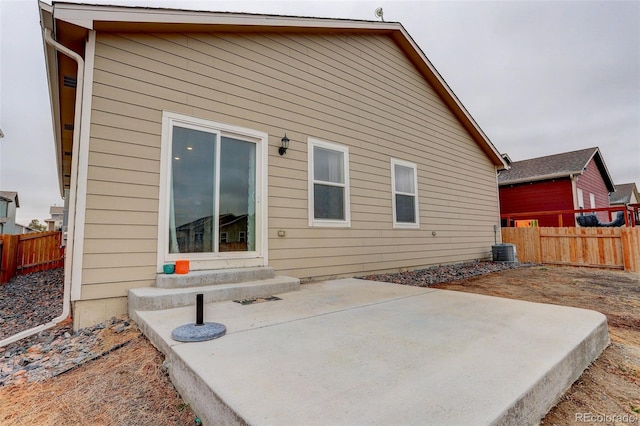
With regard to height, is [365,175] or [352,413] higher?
[365,175]

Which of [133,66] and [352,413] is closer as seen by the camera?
[352,413]

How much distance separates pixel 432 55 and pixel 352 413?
15.8m

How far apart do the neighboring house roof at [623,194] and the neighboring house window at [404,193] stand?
2659 cm

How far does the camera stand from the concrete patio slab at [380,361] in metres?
1.24

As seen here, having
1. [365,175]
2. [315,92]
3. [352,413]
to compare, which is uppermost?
[315,92]

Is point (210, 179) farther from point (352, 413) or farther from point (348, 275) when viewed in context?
point (352, 413)

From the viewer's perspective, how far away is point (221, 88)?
13.7ft

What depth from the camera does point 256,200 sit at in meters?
4.36

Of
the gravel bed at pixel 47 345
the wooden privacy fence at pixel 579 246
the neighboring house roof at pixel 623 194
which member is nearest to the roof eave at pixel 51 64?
the gravel bed at pixel 47 345

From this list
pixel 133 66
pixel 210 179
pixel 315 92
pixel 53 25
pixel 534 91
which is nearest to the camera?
pixel 53 25

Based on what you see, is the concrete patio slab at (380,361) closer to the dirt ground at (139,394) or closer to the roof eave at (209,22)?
the dirt ground at (139,394)

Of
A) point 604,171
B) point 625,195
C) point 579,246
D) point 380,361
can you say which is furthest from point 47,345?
point 625,195


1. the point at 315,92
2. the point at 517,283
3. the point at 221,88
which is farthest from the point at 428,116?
the point at 221,88

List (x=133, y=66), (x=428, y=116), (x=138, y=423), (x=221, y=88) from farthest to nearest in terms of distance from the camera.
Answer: (x=428, y=116) → (x=221, y=88) → (x=133, y=66) → (x=138, y=423)
